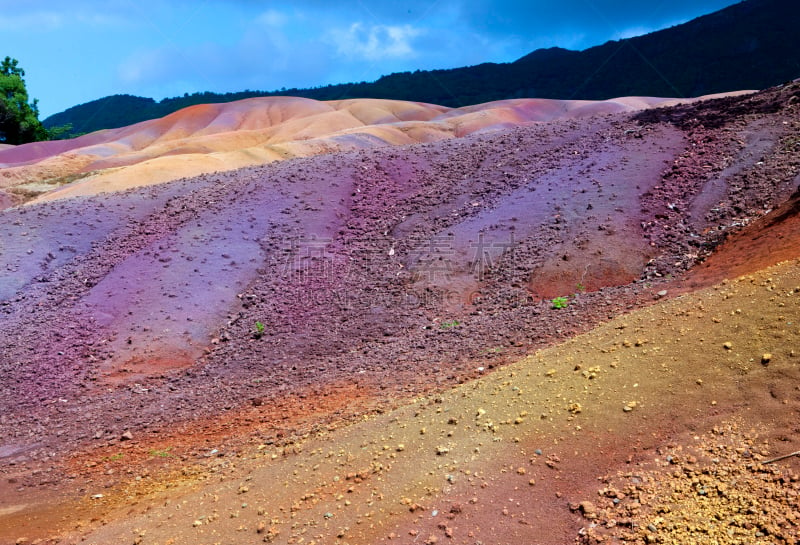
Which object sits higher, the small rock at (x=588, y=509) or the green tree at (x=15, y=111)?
the green tree at (x=15, y=111)

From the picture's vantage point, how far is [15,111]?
3903cm

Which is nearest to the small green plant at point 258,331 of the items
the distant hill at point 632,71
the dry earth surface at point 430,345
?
the dry earth surface at point 430,345

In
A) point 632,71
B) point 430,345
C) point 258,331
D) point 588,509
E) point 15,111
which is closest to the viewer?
point 588,509

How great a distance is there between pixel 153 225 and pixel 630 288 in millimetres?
8496

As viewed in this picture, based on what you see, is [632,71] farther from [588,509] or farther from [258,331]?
[588,509]

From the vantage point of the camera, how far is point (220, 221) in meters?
9.91

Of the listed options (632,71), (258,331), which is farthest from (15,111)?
(632,71)

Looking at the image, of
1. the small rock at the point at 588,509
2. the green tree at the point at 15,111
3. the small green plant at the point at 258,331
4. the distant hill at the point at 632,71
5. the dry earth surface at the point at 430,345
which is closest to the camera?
the small rock at the point at 588,509

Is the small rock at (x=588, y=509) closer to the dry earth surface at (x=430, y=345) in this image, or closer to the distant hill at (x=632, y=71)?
the dry earth surface at (x=430, y=345)

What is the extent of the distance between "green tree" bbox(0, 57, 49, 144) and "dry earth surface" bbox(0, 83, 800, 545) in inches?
1402

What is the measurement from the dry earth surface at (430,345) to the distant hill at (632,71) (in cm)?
5285

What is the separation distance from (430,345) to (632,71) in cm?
7076

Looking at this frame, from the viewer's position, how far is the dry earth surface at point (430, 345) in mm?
3104

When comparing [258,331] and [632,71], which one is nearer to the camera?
[258,331]
